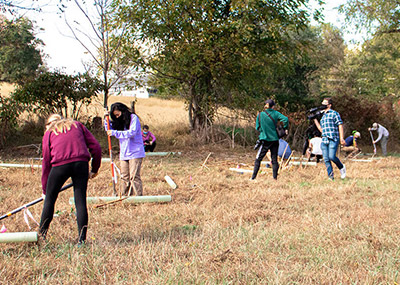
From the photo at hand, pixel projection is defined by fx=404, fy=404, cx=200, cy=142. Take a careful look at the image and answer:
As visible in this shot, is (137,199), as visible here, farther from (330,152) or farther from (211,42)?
(211,42)

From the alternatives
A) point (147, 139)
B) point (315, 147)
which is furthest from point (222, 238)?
point (147, 139)

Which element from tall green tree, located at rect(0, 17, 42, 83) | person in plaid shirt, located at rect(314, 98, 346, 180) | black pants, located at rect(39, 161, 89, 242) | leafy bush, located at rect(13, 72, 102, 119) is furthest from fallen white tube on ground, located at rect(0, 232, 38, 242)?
tall green tree, located at rect(0, 17, 42, 83)

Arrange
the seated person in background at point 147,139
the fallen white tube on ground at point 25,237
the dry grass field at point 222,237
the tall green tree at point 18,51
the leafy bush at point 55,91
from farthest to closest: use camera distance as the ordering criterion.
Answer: the tall green tree at point 18,51
the leafy bush at point 55,91
the seated person in background at point 147,139
the fallen white tube on ground at point 25,237
the dry grass field at point 222,237

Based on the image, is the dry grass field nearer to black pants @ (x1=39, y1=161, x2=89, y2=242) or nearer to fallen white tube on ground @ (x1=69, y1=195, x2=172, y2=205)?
fallen white tube on ground @ (x1=69, y1=195, x2=172, y2=205)

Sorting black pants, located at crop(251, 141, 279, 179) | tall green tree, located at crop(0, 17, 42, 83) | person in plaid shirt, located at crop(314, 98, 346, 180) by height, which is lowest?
black pants, located at crop(251, 141, 279, 179)

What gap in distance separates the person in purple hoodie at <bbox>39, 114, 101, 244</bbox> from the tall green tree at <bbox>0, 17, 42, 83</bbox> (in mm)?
11197

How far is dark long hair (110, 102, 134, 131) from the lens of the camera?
20.5 feet

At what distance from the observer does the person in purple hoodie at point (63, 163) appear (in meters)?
4.29

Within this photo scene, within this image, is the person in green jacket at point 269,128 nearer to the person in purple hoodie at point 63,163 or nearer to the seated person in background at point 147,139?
the person in purple hoodie at point 63,163

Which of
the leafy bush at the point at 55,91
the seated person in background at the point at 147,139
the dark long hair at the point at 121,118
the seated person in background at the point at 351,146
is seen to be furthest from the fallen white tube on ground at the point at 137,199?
the leafy bush at the point at 55,91

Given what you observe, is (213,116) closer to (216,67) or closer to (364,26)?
(216,67)

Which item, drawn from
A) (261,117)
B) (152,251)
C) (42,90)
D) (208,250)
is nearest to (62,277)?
(152,251)

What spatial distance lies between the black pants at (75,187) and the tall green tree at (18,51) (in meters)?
11.4

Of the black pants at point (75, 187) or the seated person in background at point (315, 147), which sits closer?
the black pants at point (75, 187)
